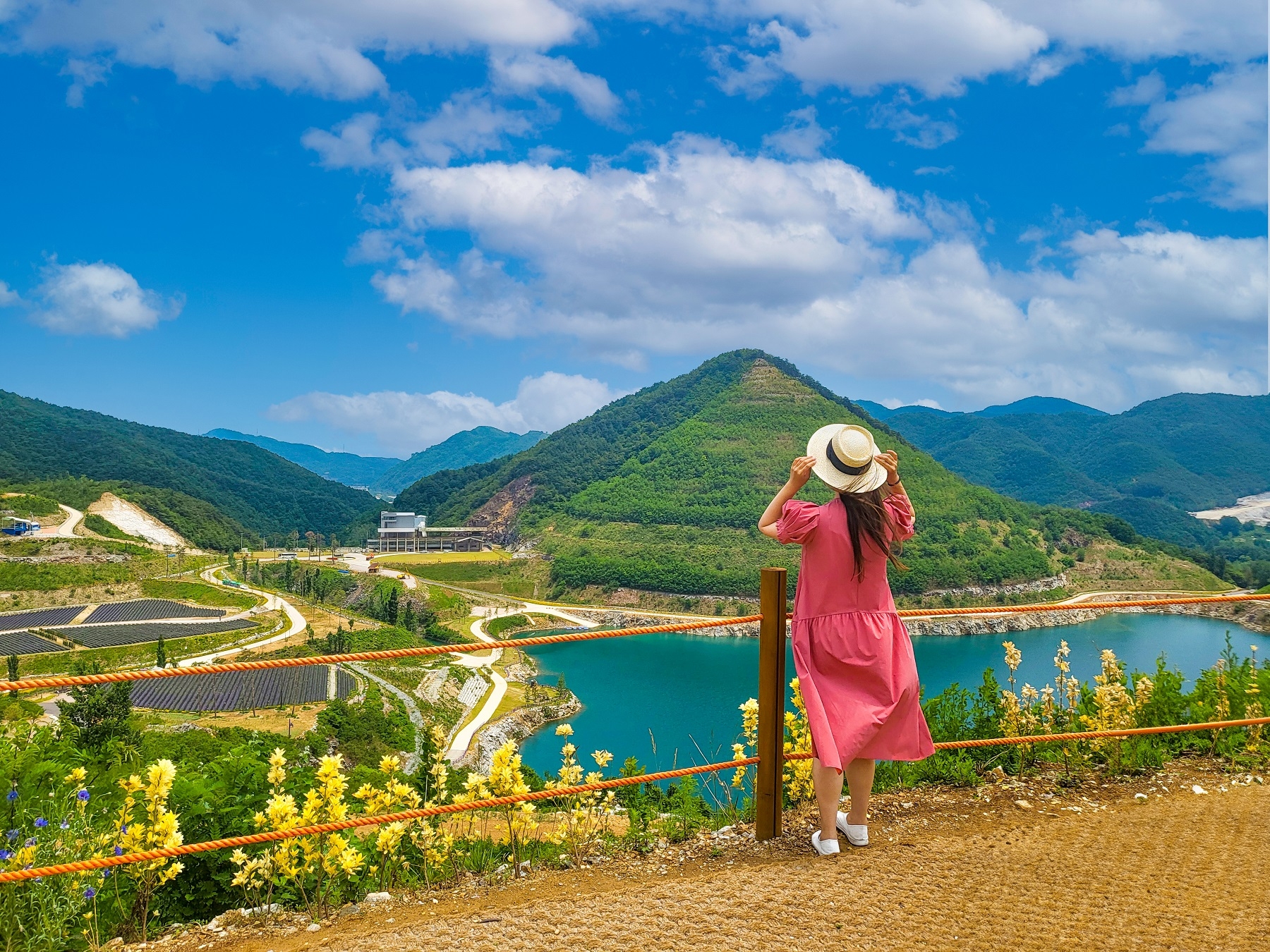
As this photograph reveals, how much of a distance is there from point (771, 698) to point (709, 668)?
39277 mm

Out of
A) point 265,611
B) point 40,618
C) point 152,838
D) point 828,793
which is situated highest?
point 828,793

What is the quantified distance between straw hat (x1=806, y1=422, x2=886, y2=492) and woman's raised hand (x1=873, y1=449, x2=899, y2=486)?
0.09 ft

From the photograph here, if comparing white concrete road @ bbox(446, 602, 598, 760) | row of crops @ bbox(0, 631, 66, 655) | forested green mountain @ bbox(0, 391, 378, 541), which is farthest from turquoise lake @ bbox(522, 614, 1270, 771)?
forested green mountain @ bbox(0, 391, 378, 541)

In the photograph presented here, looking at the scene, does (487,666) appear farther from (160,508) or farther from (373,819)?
(160,508)

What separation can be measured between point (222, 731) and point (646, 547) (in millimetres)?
53137

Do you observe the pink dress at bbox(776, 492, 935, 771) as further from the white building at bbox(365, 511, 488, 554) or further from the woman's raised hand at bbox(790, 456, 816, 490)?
the white building at bbox(365, 511, 488, 554)

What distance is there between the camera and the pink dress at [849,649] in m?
2.72

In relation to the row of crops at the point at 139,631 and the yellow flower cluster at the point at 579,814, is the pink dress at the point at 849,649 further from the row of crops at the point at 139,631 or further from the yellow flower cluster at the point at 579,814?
the row of crops at the point at 139,631

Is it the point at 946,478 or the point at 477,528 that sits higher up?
the point at 946,478

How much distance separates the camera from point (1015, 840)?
2.99m

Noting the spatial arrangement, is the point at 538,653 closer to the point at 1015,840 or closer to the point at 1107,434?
the point at 1015,840

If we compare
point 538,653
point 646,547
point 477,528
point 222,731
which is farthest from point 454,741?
point 477,528

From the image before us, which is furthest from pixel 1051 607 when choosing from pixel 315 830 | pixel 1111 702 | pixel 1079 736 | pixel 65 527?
pixel 65 527

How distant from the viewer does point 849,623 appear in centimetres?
275
